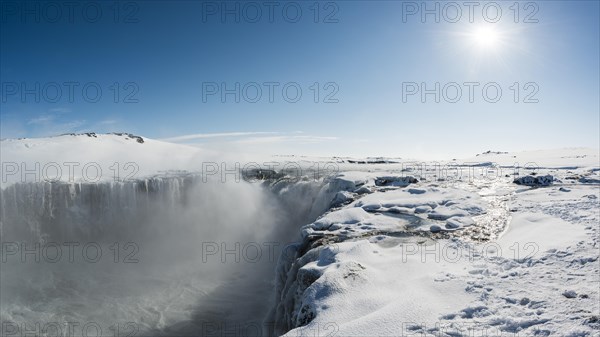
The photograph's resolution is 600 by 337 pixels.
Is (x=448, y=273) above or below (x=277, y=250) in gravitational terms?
above

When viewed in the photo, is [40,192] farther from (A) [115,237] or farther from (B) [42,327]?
(B) [42,327]

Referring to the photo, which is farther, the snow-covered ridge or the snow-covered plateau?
the snow-covered plateau

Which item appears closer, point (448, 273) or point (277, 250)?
point (448, 273)

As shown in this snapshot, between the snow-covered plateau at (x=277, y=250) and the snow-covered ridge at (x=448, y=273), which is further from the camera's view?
the snow-covered plateau at (x=277, y=250)

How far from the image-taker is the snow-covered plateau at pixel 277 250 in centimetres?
520

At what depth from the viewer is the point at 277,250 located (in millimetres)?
22438

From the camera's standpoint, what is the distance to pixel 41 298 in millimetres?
16438

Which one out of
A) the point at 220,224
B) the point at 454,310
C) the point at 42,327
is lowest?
the point at 42,327

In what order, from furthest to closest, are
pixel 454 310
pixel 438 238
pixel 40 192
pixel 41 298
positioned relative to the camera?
1. pixel 40 192
2. pixel 41 298
3. pixel 438 238
4. pixel 454 310

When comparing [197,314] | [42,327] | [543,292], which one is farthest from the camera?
[197,314]

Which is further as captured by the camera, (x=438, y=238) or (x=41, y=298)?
(x=41, y=298)

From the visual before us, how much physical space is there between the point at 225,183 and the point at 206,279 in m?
9.64

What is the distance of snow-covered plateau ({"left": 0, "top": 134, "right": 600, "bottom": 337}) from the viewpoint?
520 centimetres

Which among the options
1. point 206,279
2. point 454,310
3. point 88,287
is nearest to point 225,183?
point 206,279
